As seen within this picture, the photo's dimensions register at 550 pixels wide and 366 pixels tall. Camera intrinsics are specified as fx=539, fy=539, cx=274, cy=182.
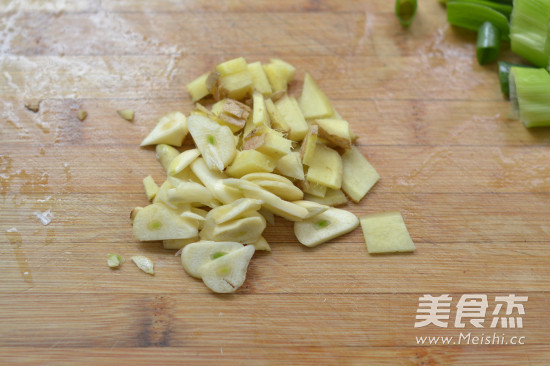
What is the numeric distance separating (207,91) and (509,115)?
890mm

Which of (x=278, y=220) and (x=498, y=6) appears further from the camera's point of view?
(x=498, y=6)

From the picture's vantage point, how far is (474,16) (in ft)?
5.62

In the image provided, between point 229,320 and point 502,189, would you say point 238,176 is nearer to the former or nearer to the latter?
point 229,320

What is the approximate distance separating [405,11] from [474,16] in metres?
0.22

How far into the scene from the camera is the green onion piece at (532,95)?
1529 mm

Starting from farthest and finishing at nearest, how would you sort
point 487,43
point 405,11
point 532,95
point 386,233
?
point 405,11 → point 487,43 → point 532,95 → point 386,233

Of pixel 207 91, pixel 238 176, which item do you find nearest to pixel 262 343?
pixel 238 176

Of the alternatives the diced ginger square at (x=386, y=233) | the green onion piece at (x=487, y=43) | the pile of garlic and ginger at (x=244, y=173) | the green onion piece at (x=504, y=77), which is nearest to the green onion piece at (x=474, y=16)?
the green onion piece at (x=487, y=43)

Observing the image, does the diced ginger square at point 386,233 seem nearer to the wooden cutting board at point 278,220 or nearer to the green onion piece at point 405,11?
the wooden cutting board at point 278,220

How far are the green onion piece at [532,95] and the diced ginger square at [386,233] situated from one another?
519 millimetres

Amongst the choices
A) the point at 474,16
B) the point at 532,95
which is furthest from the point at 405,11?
the point at 532,95

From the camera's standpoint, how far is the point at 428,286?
127 centimetres

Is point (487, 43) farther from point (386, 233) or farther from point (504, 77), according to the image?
point (386, 233)

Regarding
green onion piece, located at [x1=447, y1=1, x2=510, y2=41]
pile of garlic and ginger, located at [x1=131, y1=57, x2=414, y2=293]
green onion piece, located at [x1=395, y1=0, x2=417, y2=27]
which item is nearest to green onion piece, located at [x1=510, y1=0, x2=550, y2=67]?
green onion piece, located at [x1=447, y1=1, x2=510, y2=41]
